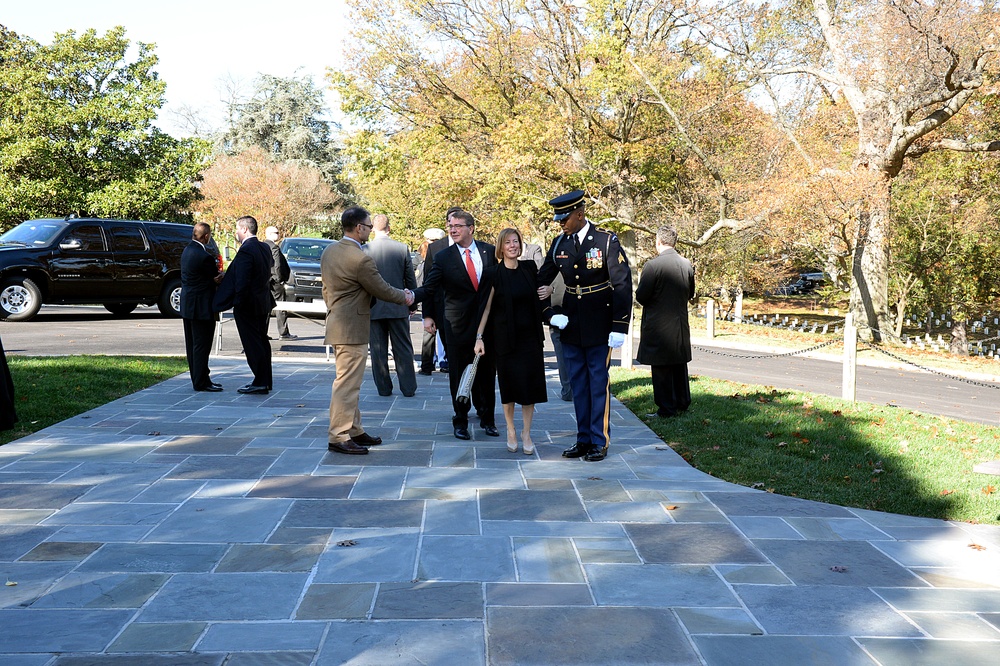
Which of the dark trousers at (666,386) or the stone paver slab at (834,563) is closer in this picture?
the stone paver slab at (834,563)

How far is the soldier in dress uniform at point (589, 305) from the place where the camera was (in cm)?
673

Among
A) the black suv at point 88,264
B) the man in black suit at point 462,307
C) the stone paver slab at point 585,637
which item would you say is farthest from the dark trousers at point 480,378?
the black suv at point 88,264

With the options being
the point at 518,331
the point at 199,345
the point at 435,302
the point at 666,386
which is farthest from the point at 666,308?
the point at 199,345

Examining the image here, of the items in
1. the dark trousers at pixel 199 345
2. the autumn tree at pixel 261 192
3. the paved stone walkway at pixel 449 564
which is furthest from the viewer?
the autumn tree at pixel 261 192

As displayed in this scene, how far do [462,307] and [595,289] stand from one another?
4.73ft

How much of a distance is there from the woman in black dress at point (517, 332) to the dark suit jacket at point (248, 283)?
10.8 ft

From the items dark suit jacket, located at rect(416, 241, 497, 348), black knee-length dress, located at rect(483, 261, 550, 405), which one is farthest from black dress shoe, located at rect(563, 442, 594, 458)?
dark suit jacket, located at rect(416, 241, 497, 348)

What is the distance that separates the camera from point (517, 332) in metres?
7.07

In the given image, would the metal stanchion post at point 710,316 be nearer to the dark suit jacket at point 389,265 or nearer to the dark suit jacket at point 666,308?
the dark suit jacket at point 389,265

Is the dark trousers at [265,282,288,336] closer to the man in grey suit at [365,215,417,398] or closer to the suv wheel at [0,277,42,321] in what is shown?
the man in grey suit at [365,215,417,398]

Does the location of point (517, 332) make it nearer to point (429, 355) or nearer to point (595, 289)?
point (595, 289)

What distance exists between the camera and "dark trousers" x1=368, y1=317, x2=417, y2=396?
383 inches

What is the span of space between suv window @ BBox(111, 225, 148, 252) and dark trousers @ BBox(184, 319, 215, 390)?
31.1 ft

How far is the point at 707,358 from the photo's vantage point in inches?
644
